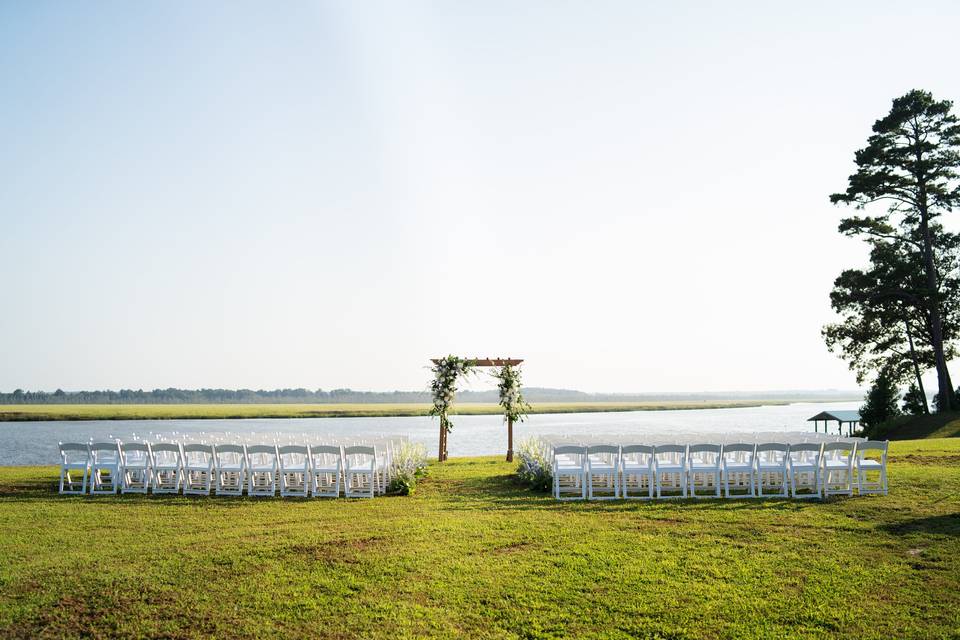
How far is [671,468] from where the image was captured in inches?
469

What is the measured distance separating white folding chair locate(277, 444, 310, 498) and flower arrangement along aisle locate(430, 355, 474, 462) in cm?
732

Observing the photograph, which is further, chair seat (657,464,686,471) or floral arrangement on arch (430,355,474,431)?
floral arrangement on arch (430,355,474,431)

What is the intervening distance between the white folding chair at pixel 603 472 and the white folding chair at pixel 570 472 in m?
0.12

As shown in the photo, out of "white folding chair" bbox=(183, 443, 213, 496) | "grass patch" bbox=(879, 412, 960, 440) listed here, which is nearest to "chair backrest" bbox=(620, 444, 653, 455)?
"white folding chair" bbox=(183, 443, 213, 496)

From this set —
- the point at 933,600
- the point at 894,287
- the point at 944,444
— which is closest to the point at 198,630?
the point at 933,600

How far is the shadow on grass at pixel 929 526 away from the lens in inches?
340

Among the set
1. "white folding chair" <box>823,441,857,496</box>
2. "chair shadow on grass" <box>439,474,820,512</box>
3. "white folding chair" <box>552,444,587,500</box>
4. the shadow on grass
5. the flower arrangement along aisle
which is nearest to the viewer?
the shadow on grass

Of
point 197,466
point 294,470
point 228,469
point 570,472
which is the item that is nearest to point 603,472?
point 570,472

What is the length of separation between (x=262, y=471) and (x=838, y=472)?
34.4 ft

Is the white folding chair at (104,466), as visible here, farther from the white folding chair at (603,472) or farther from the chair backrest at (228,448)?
the white folding chair at (603,472)

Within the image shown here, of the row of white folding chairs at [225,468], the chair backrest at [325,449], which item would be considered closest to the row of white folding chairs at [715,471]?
the row of white folding chairs at [225,468]

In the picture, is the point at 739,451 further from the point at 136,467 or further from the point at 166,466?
the point at 136,467

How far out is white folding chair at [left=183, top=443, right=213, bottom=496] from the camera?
12531 millimetres

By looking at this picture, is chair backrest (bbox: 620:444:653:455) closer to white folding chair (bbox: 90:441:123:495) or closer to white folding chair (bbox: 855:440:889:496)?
white folding chair (bbox: 855:440:889:496)
